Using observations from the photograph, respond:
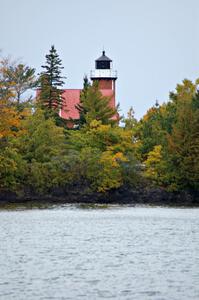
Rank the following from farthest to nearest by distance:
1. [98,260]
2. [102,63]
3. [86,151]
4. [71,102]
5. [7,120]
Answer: [102,63] < [71,102] < [86,151] < [7,120] < [98,260]

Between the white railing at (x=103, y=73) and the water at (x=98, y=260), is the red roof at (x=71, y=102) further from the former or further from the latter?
the water at (x=98, y=260)

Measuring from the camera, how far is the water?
1908cm

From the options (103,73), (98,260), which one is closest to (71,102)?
(103,73)

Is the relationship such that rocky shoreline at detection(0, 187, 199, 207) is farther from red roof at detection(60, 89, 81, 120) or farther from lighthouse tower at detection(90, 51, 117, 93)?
lighthouse tower at detection(90, 51, 117, 93)

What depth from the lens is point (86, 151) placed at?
233ft

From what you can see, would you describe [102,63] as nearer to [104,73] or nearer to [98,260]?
[104,73]

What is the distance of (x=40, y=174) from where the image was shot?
2657 inches

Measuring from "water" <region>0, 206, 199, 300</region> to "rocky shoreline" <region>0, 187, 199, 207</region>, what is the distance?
86.5 ft

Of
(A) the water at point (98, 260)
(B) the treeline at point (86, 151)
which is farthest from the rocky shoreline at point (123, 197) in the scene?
(A) the water at point (98, 260)

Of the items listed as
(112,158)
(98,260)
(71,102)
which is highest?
(71,102)

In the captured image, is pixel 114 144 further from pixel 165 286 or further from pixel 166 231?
pixel 165 286

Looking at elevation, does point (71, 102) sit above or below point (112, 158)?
above

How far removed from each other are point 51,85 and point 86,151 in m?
18.8

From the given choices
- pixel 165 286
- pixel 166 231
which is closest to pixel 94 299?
pixel 165 286
